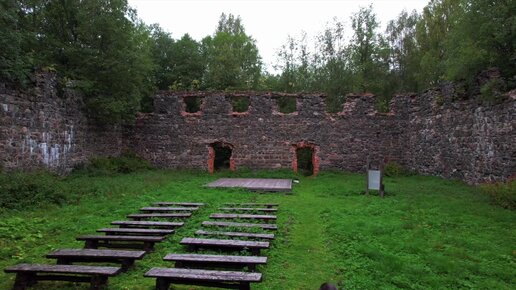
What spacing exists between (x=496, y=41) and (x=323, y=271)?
9.98 m

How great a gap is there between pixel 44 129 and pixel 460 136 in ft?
46.5

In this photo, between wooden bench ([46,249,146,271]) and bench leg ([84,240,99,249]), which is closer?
wooden bench ([46,249,146,271])

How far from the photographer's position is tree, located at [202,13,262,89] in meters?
27.4

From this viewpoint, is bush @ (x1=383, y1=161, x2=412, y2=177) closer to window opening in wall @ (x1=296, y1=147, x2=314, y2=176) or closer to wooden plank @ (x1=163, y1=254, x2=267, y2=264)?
window opening in wall @ (x1=296, y1=147, x2=314, y2=176)

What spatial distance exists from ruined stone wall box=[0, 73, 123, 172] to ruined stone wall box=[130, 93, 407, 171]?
4622 mm

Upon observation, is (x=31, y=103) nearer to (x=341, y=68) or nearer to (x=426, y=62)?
(x=341, y=68)

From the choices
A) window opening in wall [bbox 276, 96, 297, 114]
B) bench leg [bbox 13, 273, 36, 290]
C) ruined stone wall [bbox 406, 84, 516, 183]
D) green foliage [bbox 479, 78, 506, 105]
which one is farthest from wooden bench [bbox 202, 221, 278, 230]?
window opening in wall [bbox 276, 96, 297, 114]

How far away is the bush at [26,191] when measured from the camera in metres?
8.79

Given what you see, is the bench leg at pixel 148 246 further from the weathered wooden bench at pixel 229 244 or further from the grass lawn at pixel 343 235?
the weathered wooden bench at pixel 229 244

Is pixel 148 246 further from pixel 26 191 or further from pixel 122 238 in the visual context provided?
pixel 26 191

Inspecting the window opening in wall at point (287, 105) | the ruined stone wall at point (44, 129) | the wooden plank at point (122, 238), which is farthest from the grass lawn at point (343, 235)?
the window opening in wall at point (287, 105)

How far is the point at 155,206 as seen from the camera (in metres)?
9.64

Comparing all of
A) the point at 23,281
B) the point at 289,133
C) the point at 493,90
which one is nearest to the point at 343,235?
the point at 23,281

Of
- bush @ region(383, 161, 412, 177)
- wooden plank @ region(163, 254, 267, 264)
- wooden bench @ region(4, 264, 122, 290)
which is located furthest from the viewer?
bush @ region(383, 161, 412, 177)
